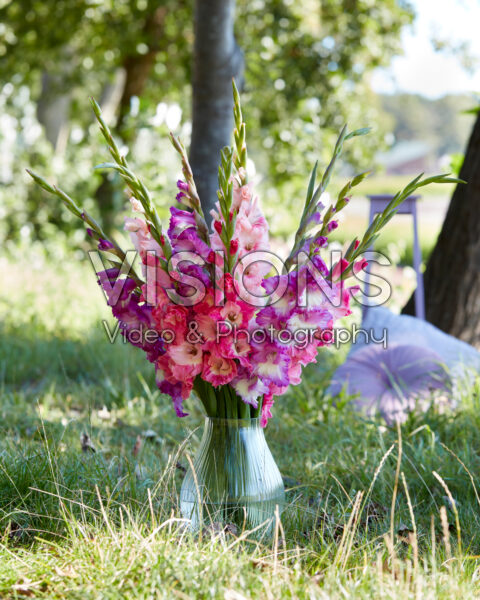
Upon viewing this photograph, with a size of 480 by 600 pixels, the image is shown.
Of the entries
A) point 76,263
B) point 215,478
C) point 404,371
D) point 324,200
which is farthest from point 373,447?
point 76,263

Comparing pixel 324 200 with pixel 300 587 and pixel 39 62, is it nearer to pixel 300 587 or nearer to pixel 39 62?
pixel 300 587

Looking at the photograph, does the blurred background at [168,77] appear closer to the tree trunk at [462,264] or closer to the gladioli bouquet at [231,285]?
the tree trunk at [462,264]

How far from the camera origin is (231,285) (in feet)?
4.39

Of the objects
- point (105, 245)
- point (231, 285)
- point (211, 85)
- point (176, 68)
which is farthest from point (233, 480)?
point (176, 68)

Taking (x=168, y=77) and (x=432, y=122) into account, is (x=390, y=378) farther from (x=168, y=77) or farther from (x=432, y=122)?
(x=432, y=122)

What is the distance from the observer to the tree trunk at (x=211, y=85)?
313 cm

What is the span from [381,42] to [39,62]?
4.01 metres

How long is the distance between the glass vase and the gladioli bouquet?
10 cm

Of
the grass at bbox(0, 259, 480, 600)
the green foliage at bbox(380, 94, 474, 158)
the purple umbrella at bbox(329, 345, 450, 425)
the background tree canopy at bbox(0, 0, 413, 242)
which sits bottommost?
the grass at bbox(0, 259, 480, 600)

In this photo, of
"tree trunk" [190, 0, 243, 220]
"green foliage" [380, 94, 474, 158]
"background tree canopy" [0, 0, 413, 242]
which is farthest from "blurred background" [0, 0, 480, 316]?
"green foliage" [380, 94, 474, 158]

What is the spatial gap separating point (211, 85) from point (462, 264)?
1.53 m

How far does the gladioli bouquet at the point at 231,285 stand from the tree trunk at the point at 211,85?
1858 millimetres

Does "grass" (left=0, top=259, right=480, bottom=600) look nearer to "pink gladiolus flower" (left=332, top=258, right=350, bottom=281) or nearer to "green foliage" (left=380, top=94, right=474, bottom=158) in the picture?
"pink gladiolus flower" (left=332, top=258, right=350, bottom=281)

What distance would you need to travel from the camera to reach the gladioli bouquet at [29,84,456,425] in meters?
1.35
